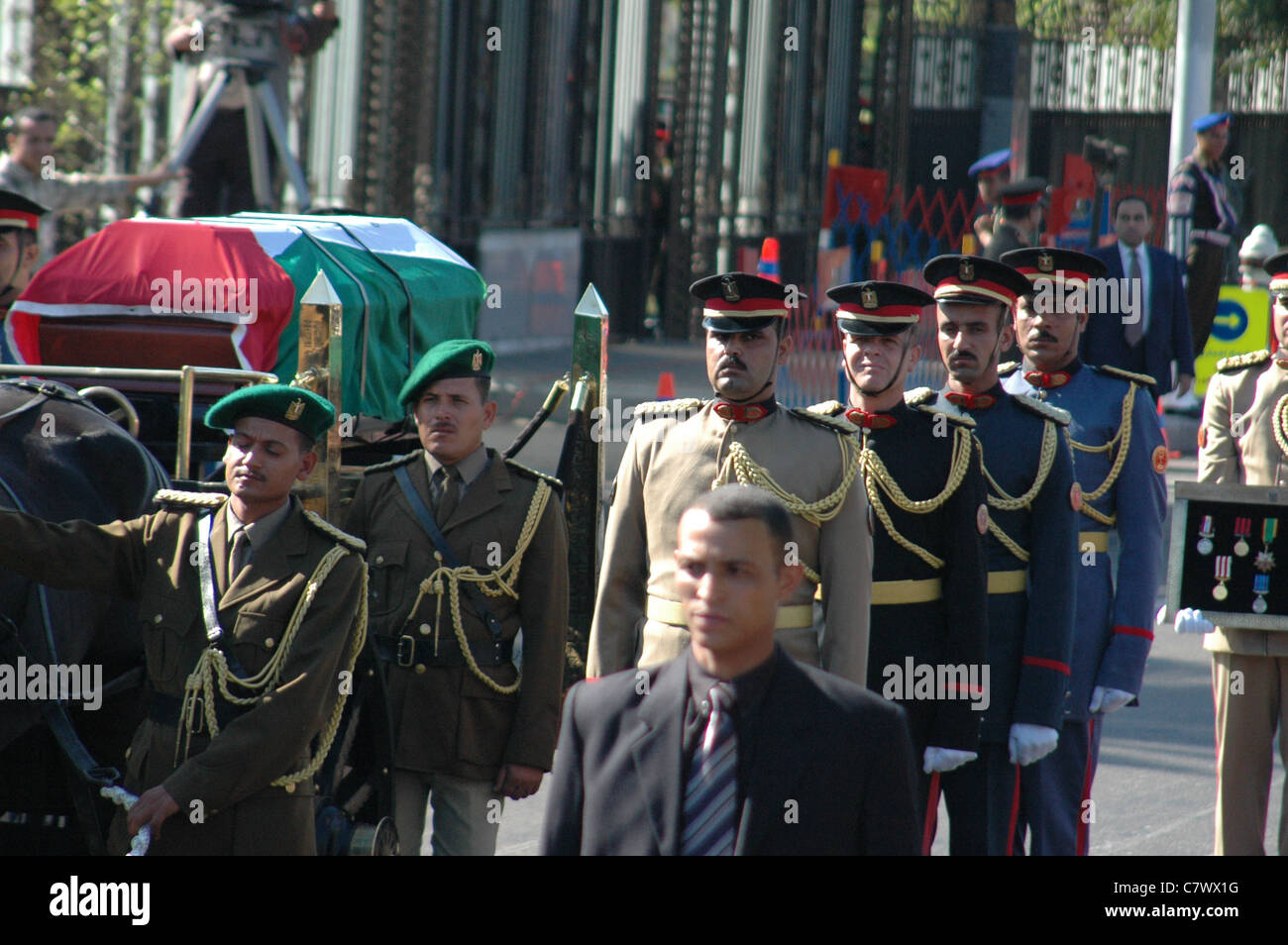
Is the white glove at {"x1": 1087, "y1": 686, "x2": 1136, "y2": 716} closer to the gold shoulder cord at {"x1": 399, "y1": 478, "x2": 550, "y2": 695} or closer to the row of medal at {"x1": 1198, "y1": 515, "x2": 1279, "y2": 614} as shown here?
the row of medal at {"x1": 1198, "y1": 515, "x2": 1279, "y2": 614}

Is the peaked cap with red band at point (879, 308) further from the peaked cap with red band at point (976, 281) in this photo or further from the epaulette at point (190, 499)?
the epaulette at point (190, 499)

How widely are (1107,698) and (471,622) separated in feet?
5.78

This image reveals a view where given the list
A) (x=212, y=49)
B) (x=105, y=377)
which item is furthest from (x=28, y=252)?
(x=212, y=49)

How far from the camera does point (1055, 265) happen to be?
17.9 feet

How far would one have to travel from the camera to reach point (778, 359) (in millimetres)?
4527

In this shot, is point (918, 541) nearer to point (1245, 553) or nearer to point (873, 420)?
point (873, 420)

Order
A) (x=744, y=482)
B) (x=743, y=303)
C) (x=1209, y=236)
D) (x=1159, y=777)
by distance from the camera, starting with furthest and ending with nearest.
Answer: (x=1209, y=236) → (x=1159, y=777) → (x=743, y=303) → (x=744, y=482)

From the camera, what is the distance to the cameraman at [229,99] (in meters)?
11.4

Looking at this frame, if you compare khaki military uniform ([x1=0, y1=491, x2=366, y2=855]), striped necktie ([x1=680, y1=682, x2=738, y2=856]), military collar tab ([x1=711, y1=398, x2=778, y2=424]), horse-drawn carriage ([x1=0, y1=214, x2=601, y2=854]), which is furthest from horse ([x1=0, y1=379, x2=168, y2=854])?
striped necktie ([x1=680, y1=682, x2=738, y2=856])

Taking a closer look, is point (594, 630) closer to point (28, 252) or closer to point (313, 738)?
point (313, 738)

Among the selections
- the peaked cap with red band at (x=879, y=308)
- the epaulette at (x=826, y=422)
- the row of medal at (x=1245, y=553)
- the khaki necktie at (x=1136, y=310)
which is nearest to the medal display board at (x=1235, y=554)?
the row of medal at (x=1245, y=553)

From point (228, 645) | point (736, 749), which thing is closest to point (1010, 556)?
point (228, 645)

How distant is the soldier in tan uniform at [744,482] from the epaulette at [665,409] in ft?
0.26
